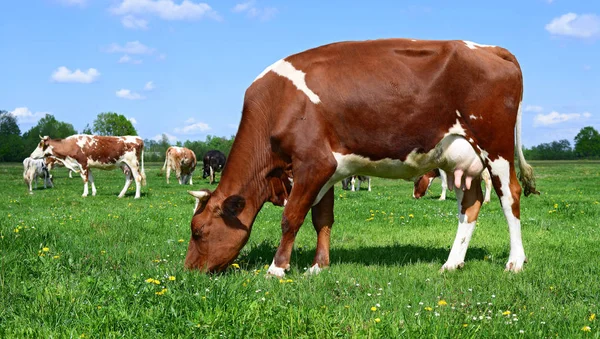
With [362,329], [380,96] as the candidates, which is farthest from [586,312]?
[380,96]

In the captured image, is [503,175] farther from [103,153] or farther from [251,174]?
[103,153]

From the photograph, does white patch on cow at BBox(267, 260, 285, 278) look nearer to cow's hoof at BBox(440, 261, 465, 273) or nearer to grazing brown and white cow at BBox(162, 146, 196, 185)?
cow's hoof at BBox(440, 261, 465, 273)

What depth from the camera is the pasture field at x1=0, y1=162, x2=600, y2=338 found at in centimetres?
406

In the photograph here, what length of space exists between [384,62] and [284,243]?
8.23 feet

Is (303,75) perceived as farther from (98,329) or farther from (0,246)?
(0,246)

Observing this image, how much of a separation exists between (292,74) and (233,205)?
1.75m

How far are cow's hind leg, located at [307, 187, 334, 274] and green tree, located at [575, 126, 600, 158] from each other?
5745 inches

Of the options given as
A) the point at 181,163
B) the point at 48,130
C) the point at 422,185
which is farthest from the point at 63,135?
the point at 422,185

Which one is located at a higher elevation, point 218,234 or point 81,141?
point 81,141

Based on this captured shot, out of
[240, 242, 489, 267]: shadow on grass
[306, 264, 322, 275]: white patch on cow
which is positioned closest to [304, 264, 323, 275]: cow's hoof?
[306, 264, 322, 275]: white patch on cow

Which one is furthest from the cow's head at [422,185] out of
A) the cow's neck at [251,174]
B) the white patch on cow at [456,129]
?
the cow's neck at [251,174]

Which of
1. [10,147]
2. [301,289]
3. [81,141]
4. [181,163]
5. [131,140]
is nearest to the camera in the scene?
[301,289]

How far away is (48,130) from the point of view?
119m

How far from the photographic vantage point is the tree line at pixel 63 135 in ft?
339
